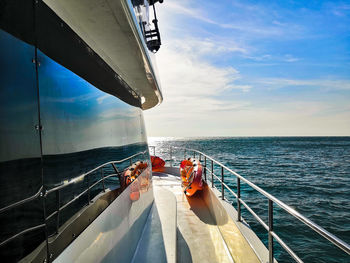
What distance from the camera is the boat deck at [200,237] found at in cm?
274

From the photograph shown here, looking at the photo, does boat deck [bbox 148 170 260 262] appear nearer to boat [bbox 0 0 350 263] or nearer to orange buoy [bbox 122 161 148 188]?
boat [bbox 0 0 350 263]

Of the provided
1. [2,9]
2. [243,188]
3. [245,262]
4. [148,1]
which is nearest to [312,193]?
[243,188]

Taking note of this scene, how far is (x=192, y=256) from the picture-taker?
293 centimetres

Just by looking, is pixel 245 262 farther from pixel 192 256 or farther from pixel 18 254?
pixel 18 254

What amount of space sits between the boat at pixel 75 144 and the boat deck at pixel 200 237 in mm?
30

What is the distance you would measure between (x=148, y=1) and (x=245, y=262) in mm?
4546

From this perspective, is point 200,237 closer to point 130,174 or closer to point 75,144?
point 130,174

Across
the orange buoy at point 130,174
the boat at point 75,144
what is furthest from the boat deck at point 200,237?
the orange buoy at point 130,174

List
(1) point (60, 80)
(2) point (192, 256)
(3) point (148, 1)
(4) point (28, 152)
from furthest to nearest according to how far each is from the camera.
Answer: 1. (3) point (148, 1)
2. (2) point (192, 256)
3. (1) point (60, 80)
4. (4) point (28, 152)

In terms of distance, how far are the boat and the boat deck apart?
0.03 m

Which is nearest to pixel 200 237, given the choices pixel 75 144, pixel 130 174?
pixel 130 174

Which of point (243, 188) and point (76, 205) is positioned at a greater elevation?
point (76, 205)

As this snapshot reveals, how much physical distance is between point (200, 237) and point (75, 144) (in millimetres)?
2946

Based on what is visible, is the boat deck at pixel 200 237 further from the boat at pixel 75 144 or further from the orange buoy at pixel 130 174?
the orange buoy at pixel 130 174
